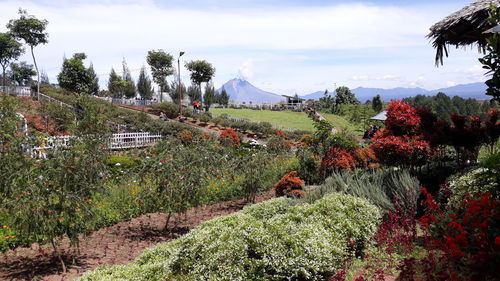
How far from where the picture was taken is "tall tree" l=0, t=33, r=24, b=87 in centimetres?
3897

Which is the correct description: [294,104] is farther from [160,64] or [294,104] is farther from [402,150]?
[402,150]

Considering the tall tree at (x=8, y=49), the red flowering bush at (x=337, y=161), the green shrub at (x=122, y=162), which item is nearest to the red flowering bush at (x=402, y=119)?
the red flowering bush at (x=337, y=161)

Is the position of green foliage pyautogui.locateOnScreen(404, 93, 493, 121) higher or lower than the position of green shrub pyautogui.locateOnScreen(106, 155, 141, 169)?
higher

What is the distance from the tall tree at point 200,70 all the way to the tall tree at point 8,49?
705 inches

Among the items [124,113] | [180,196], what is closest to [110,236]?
[180,196]

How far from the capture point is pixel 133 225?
7.64m

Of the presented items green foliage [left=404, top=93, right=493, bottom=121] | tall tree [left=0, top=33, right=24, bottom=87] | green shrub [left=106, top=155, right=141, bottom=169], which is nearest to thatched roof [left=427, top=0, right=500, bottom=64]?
green shrub [left=106, top=155, right=141, bottom=169]

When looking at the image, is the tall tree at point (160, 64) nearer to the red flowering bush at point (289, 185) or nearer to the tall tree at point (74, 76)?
the tall tree at point (74, 76)

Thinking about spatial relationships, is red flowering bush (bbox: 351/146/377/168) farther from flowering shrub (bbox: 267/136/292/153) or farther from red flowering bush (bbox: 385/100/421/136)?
flowering shrub (bbox: 267/136/292/153)

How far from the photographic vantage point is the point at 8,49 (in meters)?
40.6

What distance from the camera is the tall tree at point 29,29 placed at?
30.0 meters

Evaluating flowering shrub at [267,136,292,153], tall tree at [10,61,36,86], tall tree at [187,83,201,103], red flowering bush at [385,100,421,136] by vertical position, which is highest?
tall tree at [10,61,36,86]

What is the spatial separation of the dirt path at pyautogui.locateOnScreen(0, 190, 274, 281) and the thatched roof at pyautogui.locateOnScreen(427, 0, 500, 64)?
626cm

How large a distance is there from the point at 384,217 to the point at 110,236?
480 centimetres
